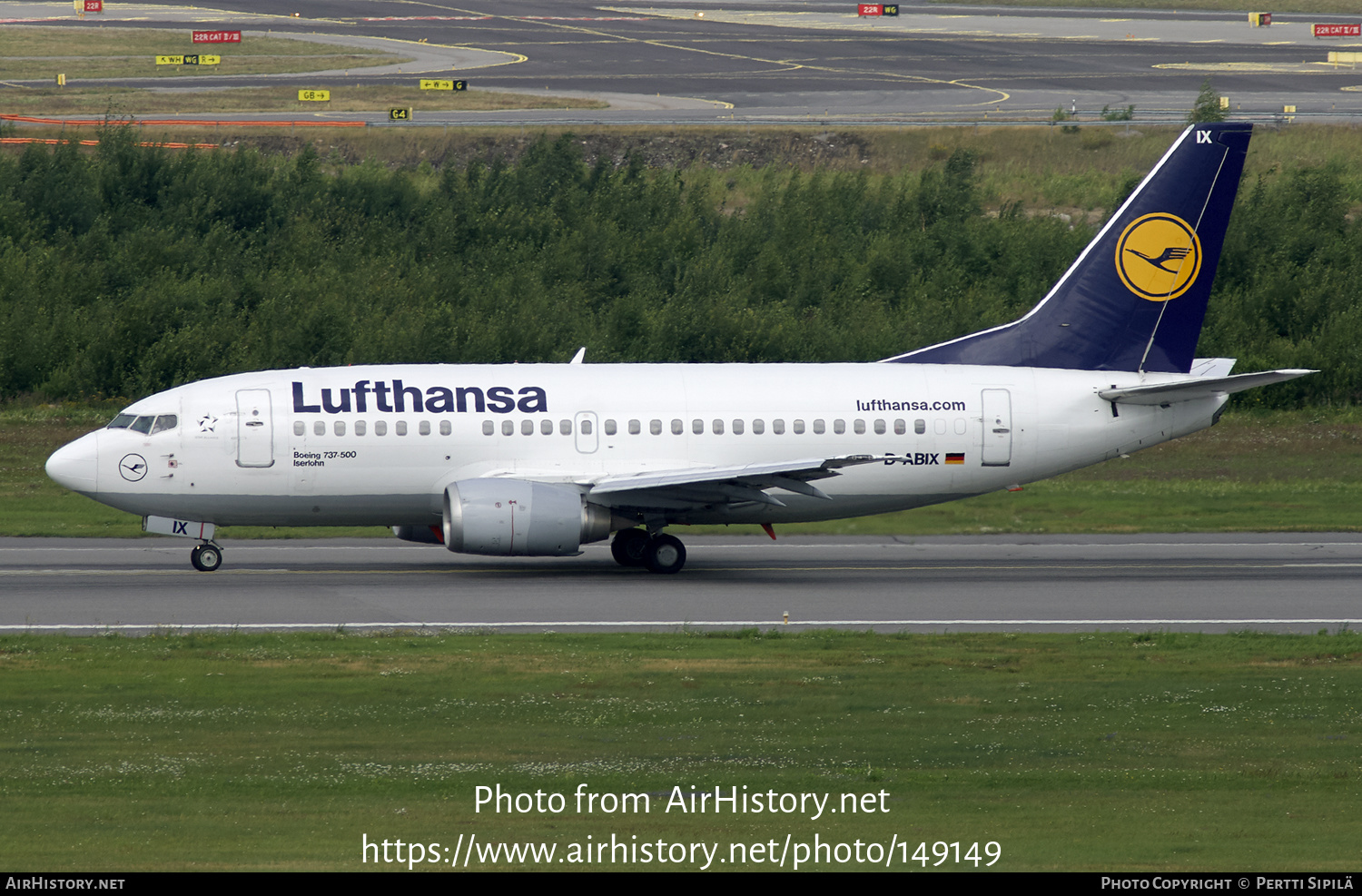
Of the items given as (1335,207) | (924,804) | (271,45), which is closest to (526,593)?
(924,804)

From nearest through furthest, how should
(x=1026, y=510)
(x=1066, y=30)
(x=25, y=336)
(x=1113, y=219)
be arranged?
1. (x=1113, y=219)
2. (x=1026, y=510)
3. (x=25, y=336)
4. (x=1066, y=30)

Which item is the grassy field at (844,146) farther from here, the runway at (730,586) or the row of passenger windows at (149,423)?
the row of passenger windows at (149,423)

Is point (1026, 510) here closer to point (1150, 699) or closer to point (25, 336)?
point (1150, 699)

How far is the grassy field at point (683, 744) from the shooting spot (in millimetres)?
12992

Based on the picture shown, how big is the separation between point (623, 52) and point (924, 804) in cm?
8413

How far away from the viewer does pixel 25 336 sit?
53.4 metres

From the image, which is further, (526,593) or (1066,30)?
(1066,30)

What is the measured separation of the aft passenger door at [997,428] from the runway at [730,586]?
224 cm

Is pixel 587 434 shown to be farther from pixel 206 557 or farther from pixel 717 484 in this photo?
pixel 206 557

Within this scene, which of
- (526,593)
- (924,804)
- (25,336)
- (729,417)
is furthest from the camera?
(25,336)

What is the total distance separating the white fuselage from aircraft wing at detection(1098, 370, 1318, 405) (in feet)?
0.71

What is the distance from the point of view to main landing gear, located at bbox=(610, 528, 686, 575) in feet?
99.9

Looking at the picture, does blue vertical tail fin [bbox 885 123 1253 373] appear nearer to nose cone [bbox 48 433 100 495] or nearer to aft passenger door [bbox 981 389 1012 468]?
aft passenger door [bbox 981 389 1012 468]

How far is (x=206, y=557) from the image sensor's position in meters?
30.2
